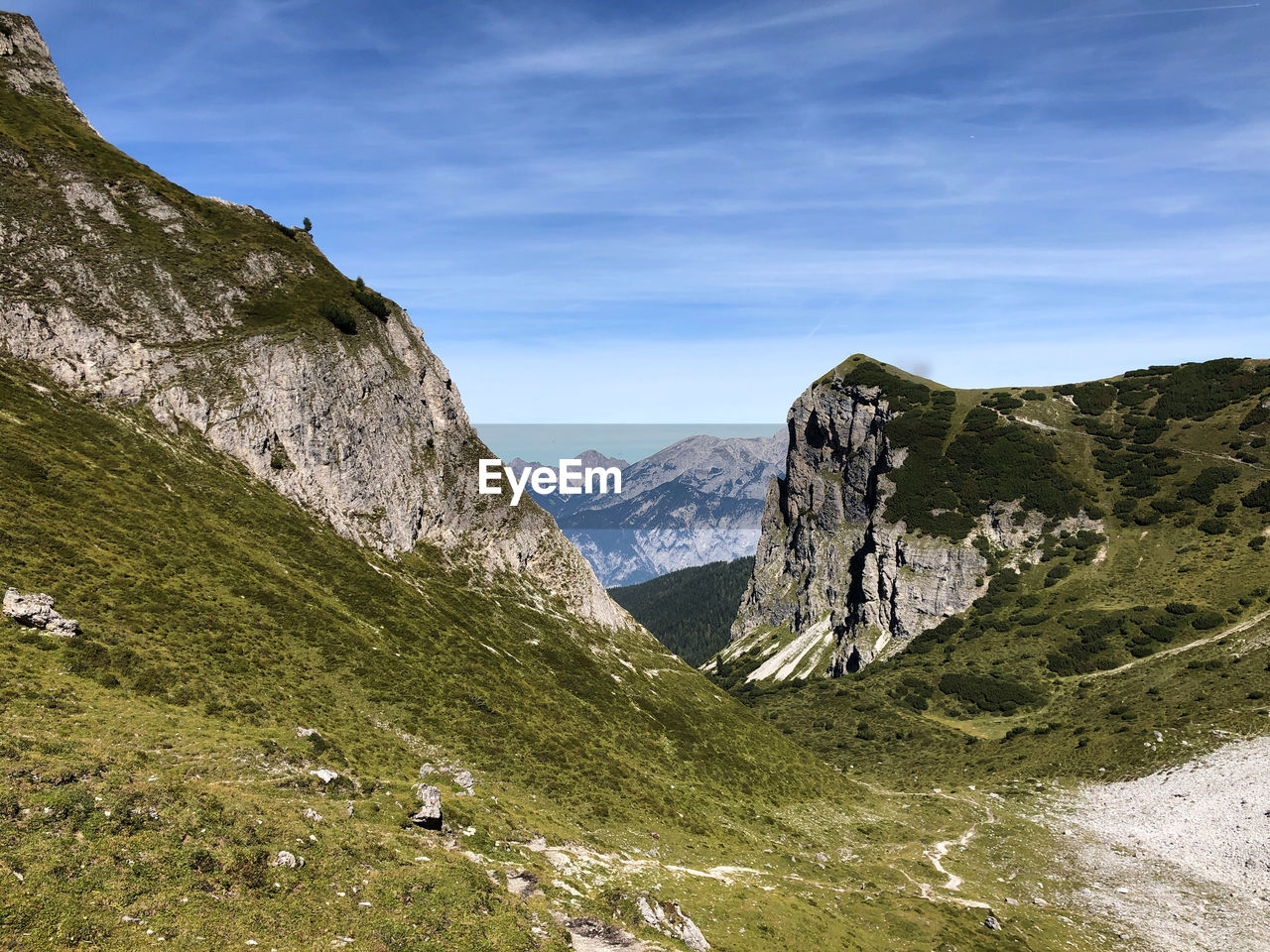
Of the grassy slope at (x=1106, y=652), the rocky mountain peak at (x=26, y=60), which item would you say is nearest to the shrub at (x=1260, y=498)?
the grassy slope at (x=1106, y=652)

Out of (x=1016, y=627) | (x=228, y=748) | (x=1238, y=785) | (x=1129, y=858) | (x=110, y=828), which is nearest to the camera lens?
(x=110, y=828)

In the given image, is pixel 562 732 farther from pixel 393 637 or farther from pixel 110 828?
pixel 110 828

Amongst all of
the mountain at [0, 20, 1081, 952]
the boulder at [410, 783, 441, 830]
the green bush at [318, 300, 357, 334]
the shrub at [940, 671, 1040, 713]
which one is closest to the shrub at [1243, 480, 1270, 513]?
the shrub at [940, 671, 1040, 713]

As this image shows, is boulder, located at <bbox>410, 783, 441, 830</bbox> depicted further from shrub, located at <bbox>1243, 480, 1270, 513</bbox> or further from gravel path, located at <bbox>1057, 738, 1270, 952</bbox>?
shrub, located at <bbox>1243, 480, 1270, 513</bbox>

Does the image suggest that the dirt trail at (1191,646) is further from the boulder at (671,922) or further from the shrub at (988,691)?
the boulder at (671,922)

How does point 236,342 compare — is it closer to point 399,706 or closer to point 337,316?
point 337,316

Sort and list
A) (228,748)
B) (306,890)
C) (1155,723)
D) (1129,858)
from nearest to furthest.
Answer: (306,890), (228,748), (1129,858), (1155,723)

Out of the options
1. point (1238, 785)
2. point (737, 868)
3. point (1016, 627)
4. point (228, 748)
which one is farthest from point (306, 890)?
point (1016, 627)
